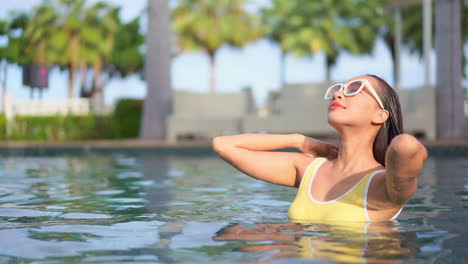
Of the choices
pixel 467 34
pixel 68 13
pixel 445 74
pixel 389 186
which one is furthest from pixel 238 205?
pixel 68 13

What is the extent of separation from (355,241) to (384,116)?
527mm

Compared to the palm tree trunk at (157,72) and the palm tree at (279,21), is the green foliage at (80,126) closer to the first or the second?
the palm tree trunk at (157,72)

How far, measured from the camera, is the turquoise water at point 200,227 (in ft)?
7.51

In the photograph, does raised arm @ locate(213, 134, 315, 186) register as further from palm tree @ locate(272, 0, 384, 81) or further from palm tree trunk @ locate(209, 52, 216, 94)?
palm tree trunk @ locate(209, 52, 216, 94)

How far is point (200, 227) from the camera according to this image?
3.04 m

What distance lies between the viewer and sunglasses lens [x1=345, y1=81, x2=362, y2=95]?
2611mm

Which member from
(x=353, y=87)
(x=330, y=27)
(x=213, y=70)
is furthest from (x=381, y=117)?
(x=213, y=70)

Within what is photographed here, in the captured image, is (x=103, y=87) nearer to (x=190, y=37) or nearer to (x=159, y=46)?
(x=190, y=37)

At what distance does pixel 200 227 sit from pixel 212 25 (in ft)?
145

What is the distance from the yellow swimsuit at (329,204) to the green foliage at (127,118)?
14.3m

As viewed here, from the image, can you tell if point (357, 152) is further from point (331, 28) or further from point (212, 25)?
point (212, 25)

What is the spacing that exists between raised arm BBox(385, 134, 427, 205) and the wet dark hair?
13.3 inches

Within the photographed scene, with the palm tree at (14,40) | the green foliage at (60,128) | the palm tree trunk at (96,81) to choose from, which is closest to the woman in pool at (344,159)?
the green foliage at (60,128)

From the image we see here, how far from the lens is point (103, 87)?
4947 cm
